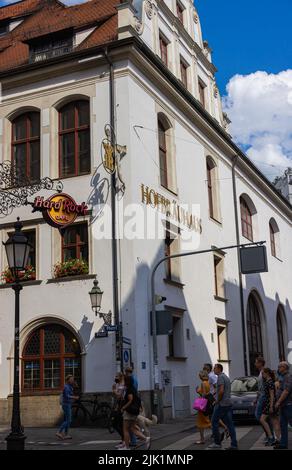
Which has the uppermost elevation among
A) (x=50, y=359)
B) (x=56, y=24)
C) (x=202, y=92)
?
(x=56, y=24)

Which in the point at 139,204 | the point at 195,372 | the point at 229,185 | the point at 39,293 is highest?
the point at 229,185

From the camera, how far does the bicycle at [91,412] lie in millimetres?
20375

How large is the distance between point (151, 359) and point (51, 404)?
3594 millimetres

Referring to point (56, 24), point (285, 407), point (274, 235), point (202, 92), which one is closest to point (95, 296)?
point (285, 407)

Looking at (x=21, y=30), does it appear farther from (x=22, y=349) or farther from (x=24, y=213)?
(x=22, y=349)

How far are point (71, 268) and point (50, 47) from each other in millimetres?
9100

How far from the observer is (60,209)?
22.2 metres

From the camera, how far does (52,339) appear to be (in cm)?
2236

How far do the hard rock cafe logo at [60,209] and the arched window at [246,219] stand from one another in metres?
14.9

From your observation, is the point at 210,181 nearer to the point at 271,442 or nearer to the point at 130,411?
the point at 271,442

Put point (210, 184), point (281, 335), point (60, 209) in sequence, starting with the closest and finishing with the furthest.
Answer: point (60, 209)
point (210, 184)
point (281, 335)

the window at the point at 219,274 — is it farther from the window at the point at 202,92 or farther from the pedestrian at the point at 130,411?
the pedestrian at the point at 130,411

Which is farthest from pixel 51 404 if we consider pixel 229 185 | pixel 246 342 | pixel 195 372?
pixel 229 185

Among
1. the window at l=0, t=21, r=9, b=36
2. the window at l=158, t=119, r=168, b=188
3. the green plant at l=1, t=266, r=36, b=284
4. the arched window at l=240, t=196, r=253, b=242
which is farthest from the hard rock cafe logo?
the arched window at l=240, t=196, r=253, b=242
